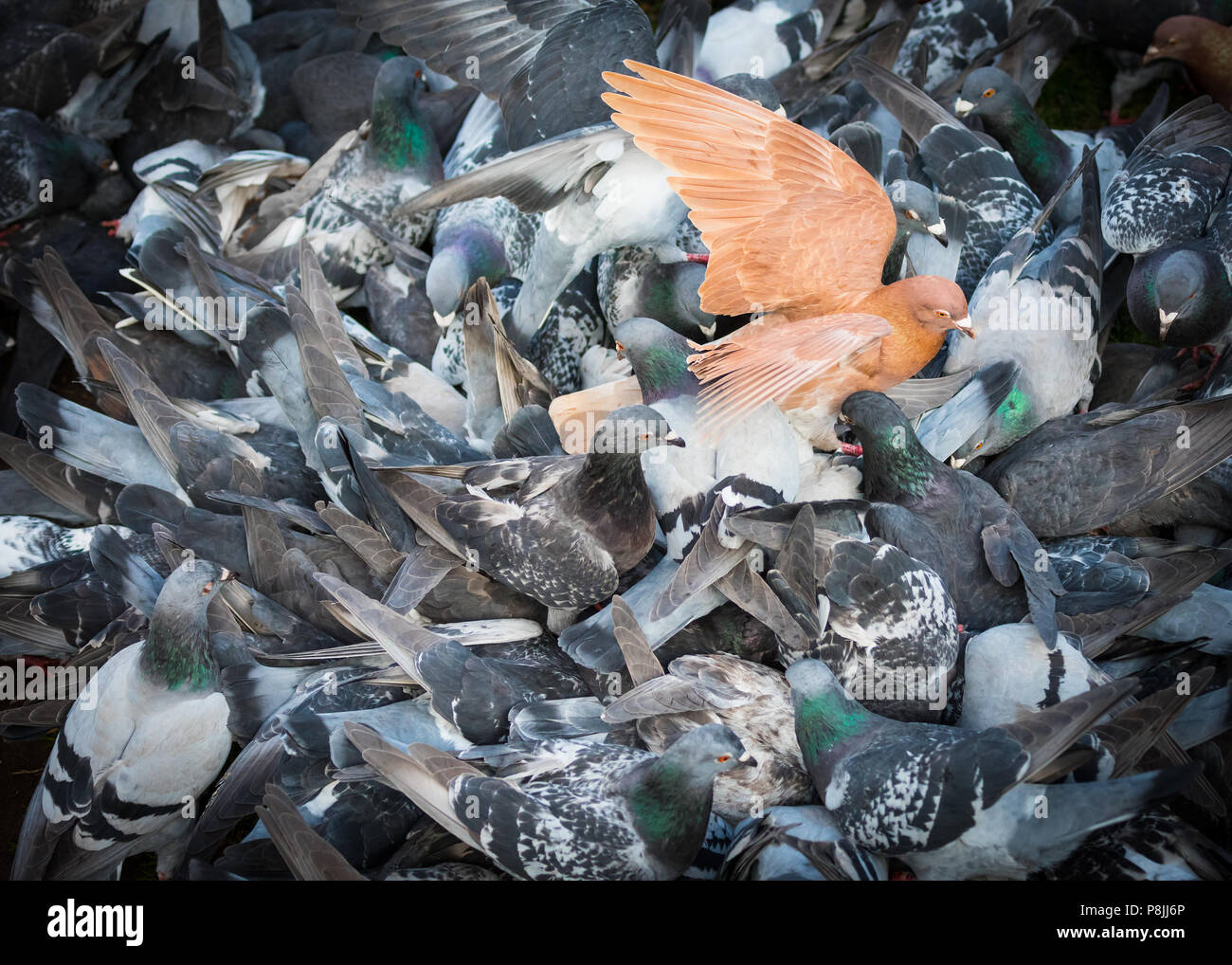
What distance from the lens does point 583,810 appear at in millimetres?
2902

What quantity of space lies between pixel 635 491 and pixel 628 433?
0.22 metres

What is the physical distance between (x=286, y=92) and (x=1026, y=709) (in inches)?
193

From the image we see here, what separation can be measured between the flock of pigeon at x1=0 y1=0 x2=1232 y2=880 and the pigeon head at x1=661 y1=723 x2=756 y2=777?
1cm

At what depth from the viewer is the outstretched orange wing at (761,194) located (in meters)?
3.45

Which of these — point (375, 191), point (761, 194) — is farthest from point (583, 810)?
point (375, 191)

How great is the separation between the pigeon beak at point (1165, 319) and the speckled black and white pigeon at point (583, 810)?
2.38m

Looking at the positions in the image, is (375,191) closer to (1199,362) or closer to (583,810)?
(583,810)

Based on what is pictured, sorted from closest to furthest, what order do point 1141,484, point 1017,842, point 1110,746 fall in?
1. point 1017,842
2. point 1110,746
3. point 1141,484

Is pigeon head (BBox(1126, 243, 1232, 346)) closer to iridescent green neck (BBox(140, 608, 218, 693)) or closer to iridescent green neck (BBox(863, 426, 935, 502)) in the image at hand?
iridescent green neck (BBox(863, 426, 935, 502))

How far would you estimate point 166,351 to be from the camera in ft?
14.9

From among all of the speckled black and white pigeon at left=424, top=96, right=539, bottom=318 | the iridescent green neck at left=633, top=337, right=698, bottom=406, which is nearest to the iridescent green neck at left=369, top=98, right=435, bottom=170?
the speckled black and white pigeon at left=424, top=96, right=539, bottom=318
